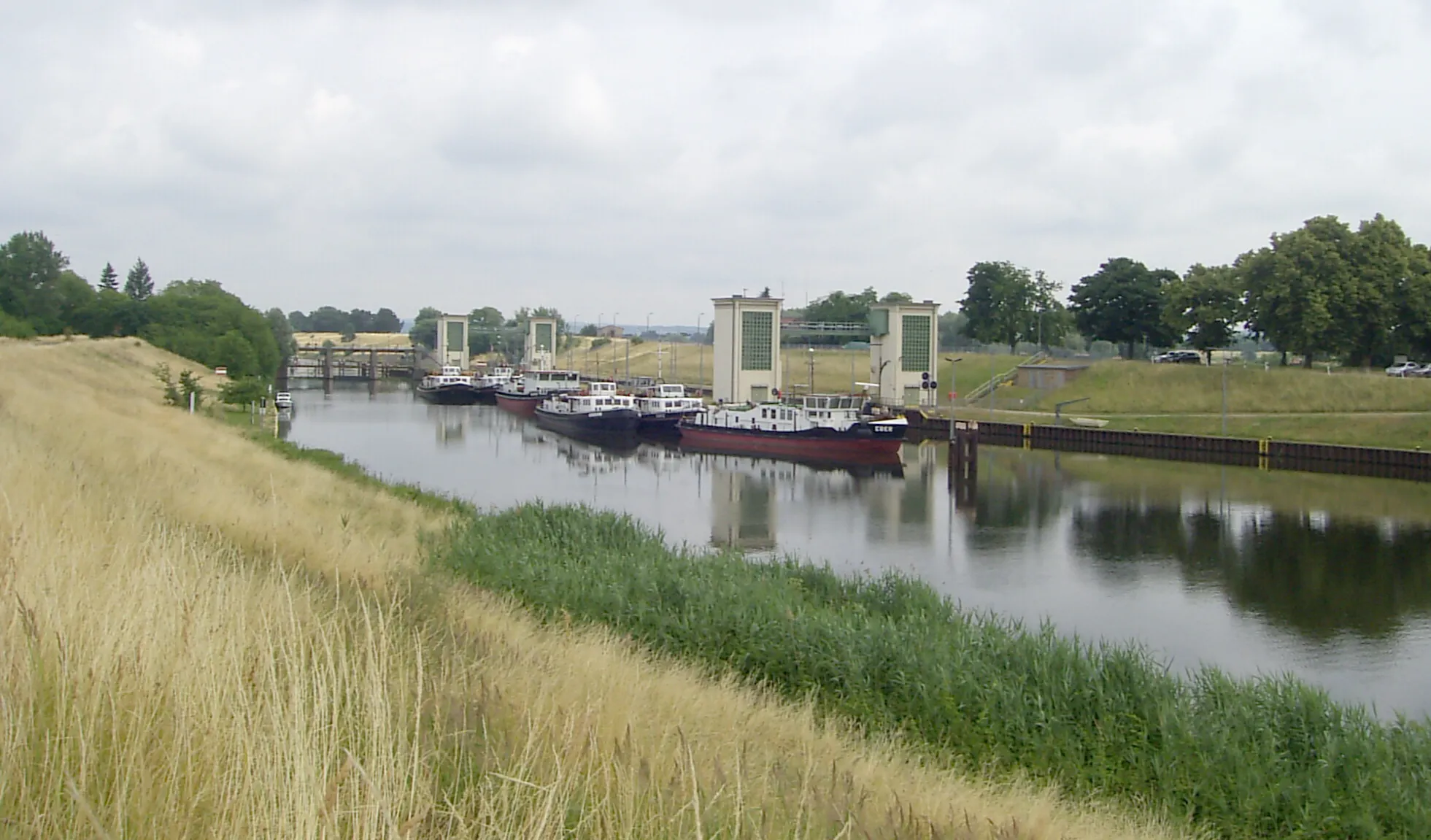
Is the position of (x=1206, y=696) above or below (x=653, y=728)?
below

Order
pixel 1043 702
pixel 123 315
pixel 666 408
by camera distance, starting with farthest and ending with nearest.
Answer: pixel 123 315 → pixel 666 408 → pixel 1043 702

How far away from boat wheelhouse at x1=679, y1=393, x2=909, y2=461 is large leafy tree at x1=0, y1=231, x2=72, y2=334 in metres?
40.4

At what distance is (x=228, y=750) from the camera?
395 centimetres

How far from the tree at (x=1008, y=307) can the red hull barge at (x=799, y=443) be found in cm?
3225

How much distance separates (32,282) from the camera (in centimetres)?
6844

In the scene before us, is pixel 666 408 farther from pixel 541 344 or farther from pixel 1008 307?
pixel 541 344

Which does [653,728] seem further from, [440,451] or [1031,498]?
[440,451]

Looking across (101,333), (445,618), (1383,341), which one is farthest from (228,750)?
(101,333)

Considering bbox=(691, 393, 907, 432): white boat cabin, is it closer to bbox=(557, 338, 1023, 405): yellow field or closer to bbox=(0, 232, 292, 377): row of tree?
bbox=(557, 338, 1023, 405): yellow field

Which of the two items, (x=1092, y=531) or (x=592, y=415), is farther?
(x=592, y=415)

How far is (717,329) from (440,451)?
16.3 m

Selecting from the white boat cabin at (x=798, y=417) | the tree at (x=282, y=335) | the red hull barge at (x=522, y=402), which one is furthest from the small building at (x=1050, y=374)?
the tree at (x=282, y=335)

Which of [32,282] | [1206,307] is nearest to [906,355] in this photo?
[1206,307]

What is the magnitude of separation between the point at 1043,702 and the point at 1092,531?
19955 millimetres
